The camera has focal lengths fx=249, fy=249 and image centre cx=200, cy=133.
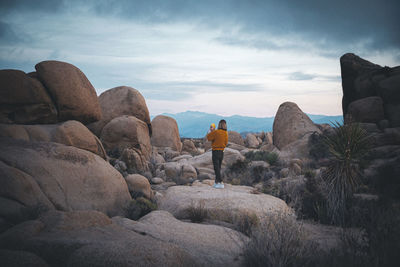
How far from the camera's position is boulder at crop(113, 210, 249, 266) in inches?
149

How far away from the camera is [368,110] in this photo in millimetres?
16609

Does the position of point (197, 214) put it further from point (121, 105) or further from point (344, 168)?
point (121, 105)

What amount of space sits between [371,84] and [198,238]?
63.4ft

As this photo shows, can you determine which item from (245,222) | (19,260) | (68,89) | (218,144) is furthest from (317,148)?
(19,260)

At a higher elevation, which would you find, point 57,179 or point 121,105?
point 121,105

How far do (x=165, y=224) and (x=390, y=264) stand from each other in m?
3.77

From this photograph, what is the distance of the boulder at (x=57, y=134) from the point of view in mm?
6828

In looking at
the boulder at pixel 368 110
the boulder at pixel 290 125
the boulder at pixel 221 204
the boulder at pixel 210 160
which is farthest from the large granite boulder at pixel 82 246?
the boulder at pixel 368 110

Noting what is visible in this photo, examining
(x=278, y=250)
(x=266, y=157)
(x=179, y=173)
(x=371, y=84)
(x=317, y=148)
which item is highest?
(x=371, y=84)

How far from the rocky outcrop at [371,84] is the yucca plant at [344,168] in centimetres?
1066

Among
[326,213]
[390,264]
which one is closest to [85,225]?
[390,264]

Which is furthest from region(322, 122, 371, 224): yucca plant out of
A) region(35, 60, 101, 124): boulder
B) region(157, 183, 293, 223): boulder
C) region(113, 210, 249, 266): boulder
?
region(35, 60, 101, 124): boulder

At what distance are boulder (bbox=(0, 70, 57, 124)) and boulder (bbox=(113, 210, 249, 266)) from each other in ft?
18.2

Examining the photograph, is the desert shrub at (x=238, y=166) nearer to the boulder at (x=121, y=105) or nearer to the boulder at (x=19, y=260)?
the boulder at (x=121, y=105)
